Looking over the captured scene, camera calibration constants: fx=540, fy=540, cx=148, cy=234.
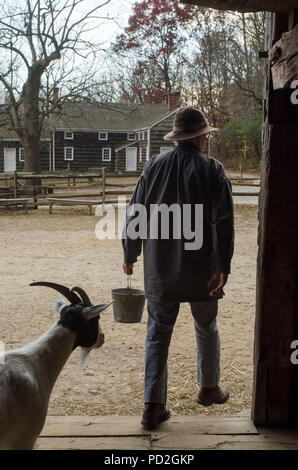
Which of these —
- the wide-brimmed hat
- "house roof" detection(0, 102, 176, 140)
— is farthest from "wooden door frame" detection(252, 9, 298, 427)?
"house roof" detection(0, 102, 176, 140)

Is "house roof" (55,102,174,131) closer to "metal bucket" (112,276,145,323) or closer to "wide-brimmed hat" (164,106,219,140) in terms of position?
"metal bucket" (112,276,145,323)

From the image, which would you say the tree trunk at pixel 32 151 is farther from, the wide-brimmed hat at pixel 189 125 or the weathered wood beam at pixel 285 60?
the weathered wood beam at pixel 285 60

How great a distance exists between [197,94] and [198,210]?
32.8 meters

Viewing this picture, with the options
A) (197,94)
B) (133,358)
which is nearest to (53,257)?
(133,358)

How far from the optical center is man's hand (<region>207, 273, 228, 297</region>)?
3318 millimetres

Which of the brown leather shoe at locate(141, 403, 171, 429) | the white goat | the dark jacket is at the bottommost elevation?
the brown leather shoe at locate(141, 403, 171, 429)

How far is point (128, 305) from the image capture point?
14.3 ft

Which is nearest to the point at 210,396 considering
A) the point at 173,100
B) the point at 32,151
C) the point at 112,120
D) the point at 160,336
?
the point at 160,336

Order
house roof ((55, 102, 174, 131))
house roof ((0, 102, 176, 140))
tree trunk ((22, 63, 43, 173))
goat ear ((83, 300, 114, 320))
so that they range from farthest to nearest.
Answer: house roof ((55, 102, 174, 131))
house roof ((0, 102, 176, 140))
tree trunk ((22, 63, 43, 173))
goat ear ((83, 300, 114, 320))

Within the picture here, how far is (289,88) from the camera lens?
3061mm

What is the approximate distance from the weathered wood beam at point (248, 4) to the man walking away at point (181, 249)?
2.90 ft

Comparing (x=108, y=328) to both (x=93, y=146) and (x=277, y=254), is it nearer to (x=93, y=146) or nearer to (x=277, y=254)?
(x=277, y=254)

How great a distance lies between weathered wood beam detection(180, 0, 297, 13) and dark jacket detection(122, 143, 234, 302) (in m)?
0.96
